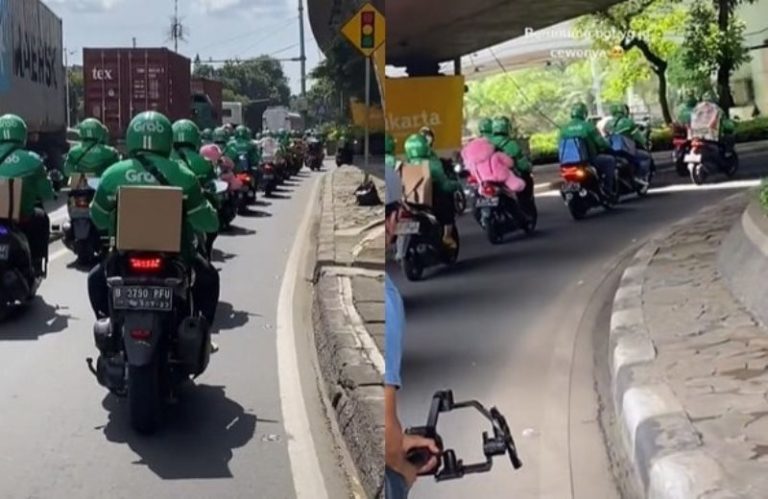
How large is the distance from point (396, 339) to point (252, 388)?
1048 mm

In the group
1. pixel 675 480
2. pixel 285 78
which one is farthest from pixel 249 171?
pixel 675 480

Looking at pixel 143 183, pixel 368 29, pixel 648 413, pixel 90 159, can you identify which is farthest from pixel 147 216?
pixel 648 413

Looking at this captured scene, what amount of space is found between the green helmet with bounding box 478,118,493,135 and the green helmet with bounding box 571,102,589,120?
15cm

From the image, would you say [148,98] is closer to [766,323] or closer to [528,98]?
[528,98]

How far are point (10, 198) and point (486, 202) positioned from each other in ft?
3.26

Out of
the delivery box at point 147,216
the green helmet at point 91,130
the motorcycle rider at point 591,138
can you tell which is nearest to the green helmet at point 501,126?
the motorcycle rider at point 591,138

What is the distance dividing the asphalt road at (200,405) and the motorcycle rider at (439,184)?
22.5 inches

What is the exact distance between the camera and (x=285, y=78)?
2199mm

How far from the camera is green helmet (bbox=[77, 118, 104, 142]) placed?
2436 millimetres

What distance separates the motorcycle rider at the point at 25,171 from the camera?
2354 mm

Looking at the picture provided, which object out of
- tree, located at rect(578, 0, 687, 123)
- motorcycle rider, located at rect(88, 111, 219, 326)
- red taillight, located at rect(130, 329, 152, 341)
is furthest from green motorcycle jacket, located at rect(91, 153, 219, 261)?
red taillight, located at rect(130, 329, 152, 341)

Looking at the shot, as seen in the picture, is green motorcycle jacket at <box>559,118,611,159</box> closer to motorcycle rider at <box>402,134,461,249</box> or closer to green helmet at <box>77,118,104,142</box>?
motorcycle rider at <box>402,134,461,249</box>

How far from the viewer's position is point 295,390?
3.06m

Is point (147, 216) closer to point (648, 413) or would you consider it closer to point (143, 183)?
point (143, 183)
